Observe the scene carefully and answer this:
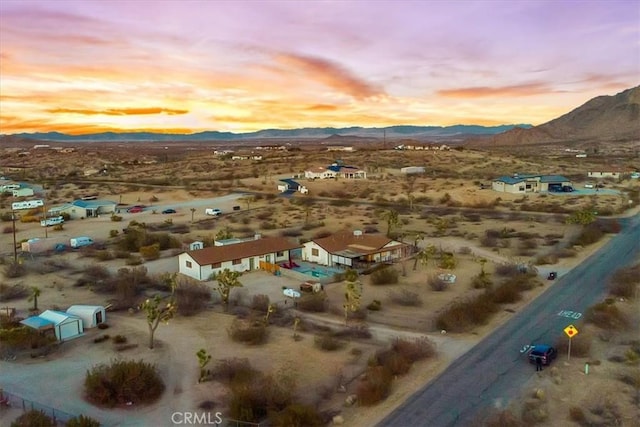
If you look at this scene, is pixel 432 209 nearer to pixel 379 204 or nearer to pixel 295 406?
pixel 379 204

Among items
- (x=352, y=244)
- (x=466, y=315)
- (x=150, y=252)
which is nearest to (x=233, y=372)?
(x=466, y=315)

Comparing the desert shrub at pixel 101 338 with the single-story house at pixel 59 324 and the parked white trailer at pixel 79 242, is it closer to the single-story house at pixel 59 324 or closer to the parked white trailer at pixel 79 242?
the single-story house at pixel 59 324

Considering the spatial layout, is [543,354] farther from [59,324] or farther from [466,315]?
[59,324]

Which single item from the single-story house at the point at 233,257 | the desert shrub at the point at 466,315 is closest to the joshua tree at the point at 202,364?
the desert shrub at the point at 466,315

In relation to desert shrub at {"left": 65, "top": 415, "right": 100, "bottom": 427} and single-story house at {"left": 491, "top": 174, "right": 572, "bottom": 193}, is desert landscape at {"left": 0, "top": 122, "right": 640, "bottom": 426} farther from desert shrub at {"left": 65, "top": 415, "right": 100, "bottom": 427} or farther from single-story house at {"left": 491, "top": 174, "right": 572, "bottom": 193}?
single-story house at {"left": 491, "top": 174, "right": 572, "bottom": 193}

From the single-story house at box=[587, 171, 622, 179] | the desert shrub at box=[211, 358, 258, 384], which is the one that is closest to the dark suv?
the desert shrub at box=[211, 358, 258, 384]

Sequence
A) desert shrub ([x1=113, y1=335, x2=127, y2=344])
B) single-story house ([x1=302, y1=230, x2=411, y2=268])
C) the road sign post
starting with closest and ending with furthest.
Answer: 1. the road sign post
2. desert shrub ([x1=113, y1=335, x2=127, y2=344])
3. single-story house ([x1=302, y1=230, x2=411, y2=268])

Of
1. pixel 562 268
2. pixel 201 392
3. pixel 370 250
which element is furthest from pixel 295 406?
pixel 562 268
